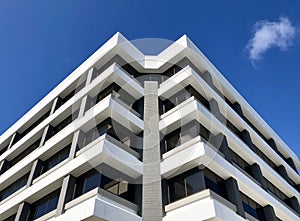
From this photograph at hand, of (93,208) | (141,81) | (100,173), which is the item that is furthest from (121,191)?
(141,81)

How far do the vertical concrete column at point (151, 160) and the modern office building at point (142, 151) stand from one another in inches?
1.9

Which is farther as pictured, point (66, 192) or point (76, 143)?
point (76, 143)

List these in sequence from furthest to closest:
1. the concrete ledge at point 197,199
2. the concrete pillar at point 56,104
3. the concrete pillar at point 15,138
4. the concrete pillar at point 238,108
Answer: the concrete pillar at point 15,138 → the concrete pillar at point 238,108 → the concrete pillar at point 56,104 → the concrete ledge at point 197,199

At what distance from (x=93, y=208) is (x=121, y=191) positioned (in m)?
2.67

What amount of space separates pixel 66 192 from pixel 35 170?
497 cm

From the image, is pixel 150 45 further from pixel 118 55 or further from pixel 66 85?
pixel 66 85

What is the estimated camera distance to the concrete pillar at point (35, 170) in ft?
51.5

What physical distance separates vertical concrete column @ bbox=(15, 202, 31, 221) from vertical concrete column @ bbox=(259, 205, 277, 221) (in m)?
13.4

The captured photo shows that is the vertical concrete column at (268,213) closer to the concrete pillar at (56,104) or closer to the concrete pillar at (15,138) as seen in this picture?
the concrete pillar at (56,104)

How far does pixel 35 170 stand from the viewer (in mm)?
16141

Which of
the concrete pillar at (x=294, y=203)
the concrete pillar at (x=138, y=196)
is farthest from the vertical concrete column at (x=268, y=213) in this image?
the concrete pillar at (x=138, y=196)

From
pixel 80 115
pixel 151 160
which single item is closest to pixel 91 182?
pixel 151 160

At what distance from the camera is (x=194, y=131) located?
14.1m

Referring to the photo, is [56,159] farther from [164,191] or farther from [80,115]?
[164,191]
